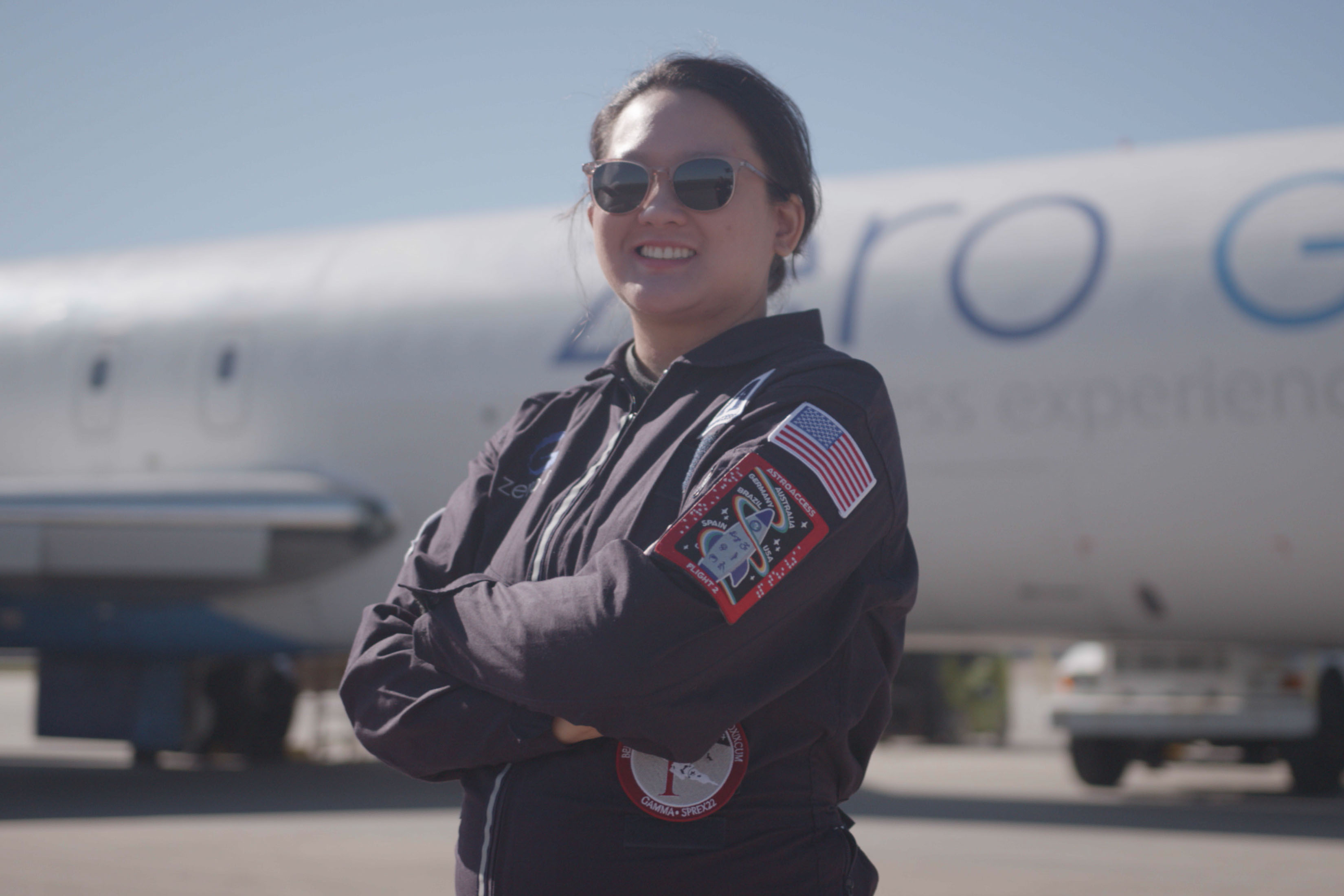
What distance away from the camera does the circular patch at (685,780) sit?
4.59 ft

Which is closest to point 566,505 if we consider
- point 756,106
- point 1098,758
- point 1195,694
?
point 756,106

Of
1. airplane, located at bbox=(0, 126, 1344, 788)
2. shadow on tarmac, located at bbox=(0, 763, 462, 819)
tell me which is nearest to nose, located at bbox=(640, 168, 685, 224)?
airplane, located at bbox=(0, 126, 1344, 788)

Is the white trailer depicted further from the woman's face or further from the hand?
the hand

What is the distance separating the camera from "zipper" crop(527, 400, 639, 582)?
5.10 ft

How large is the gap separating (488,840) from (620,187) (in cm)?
85

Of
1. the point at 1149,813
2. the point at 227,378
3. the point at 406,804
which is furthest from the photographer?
the point at 227,378

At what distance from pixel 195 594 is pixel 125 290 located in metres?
2.57

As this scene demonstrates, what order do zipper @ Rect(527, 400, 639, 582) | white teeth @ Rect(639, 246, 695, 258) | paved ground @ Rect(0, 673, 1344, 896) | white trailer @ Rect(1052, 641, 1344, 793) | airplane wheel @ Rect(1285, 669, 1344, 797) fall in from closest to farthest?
1. zipper @ Rect(527, 400, 639, 582)
2. white teeth @ Rect(639, 246, 695, 258)
3. paved ground @ Rect(0, 673, 1344, 896)
4. white trailer @ Rect(1052, 641, 1344, 793)
5. airplane wheel @ Rect(1285, 669, 1344, 797)

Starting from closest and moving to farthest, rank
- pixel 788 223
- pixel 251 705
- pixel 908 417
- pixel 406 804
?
pixel 788 223, pixel 908 417, pixel 406 804, pixel 251 705

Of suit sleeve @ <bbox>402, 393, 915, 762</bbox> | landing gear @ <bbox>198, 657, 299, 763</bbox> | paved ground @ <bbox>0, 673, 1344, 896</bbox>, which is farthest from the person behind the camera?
landing gear @ <bbox>198, 657, 299, 763</bbox>

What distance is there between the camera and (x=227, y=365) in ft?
29.5

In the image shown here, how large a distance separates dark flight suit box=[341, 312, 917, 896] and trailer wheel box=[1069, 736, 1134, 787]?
8.15 metres

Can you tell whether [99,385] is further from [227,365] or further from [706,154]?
[706,154]

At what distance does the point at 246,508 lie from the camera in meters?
8.26
